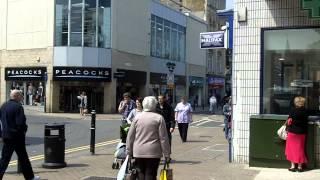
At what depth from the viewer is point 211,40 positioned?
13906 mm

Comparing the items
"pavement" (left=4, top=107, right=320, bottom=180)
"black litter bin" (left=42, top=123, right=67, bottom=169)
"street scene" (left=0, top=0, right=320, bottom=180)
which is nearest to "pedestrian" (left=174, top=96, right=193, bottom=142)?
"street scene" (left=0, top=0, right=320, bottom=180)

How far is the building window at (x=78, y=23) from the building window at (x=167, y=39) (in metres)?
10.9

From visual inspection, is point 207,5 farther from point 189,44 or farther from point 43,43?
point 43,43

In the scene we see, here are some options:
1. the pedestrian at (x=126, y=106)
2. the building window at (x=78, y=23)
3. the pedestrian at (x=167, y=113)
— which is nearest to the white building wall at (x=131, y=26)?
the building window at (x=78, y=23)

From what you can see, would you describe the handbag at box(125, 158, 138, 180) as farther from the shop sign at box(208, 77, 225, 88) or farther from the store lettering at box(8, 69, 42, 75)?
the shop sign at box(208, 77, 225, 88)

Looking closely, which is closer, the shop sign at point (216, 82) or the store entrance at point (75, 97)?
the store entrance at point (75, 97)

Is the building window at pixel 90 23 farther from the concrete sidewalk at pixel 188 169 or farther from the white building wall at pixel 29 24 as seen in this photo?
the concrete sidewalk at pixel 188 169

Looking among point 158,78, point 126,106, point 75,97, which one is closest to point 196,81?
point 158,78

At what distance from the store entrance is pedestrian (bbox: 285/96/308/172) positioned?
33.5 m

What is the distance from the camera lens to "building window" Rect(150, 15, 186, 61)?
182ft

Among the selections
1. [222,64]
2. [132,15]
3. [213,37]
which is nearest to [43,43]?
[132,15]

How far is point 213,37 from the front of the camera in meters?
14.0

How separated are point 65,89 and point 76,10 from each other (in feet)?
20.0

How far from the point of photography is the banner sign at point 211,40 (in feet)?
45.3
